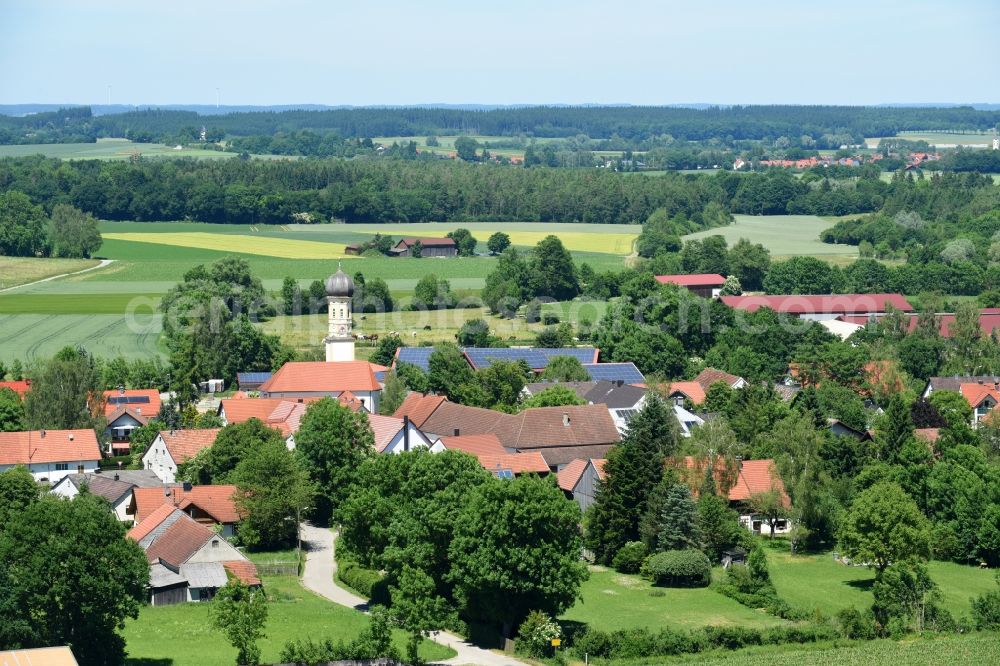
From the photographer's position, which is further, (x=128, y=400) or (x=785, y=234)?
(x=785, y=234)

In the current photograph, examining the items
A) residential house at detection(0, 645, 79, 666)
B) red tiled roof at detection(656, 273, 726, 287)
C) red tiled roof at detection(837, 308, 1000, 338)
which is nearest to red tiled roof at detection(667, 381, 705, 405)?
red tiled roof at detection(837, 308, 1000, 338)

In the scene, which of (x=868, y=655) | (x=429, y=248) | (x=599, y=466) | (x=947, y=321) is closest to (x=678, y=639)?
(x=868, y=655)

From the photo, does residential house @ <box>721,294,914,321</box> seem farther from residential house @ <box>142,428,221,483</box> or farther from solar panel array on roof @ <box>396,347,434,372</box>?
residential house @ <box>142,428,221,483</box>

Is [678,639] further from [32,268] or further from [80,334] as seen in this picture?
[32,268]

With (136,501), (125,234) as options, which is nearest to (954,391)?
(136,501)

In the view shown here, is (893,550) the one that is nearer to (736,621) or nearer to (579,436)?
(736,621)
